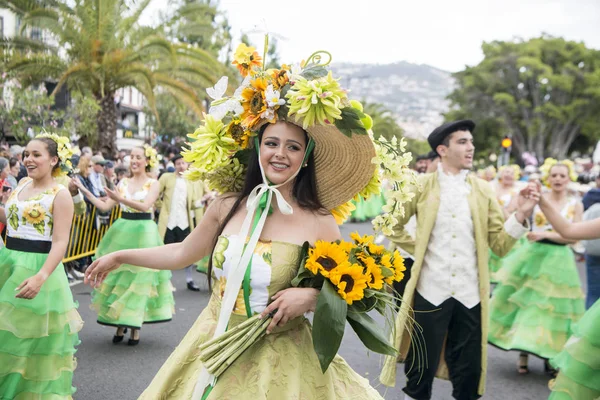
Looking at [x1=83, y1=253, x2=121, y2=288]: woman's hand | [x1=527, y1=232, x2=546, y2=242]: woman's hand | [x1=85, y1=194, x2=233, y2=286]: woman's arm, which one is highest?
[x1=85, y1=194, x2=233, y2=286]: woman's arm

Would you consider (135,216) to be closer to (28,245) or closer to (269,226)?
(28,245)

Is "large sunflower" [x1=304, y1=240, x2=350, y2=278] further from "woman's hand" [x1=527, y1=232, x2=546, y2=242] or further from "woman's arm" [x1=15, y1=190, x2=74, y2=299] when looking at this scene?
"woman's hand" [x1=527, y1=232, x2=546, y2=242]

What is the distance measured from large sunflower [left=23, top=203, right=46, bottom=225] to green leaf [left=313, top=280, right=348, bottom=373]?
2882 mm

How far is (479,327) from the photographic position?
4816 mm

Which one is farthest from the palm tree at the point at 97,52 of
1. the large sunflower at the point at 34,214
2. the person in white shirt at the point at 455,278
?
the person in white shirt at the point at 455,278

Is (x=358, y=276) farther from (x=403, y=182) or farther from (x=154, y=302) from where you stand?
(x=154, y=302)

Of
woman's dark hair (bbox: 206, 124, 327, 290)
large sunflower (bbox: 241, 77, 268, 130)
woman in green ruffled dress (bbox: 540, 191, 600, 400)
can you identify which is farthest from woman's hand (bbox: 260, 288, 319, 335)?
woman in green ruffled dress (bbox: 540, 191, 600, 400)

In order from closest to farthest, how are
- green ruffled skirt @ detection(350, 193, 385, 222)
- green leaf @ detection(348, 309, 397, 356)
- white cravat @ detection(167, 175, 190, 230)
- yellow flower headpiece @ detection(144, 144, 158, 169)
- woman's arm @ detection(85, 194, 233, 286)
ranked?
1. green leaf @ detection(348, 309, 397, 356)
2. woman's arm @ detection(85, 194, 233, 286)
3. yellow flower headpiece @ detection(144, 144, 158, 169)
4. white cravat @ detection(167, 175, 190, 230)
5. green ruffled skirt @ detection(350, 193, 385, 222)

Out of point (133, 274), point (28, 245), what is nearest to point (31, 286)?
point (28, 245)

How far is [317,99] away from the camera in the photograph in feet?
9.18

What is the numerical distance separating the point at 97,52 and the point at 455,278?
12.8 meters

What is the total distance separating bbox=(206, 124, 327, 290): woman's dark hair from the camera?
10.5 ft

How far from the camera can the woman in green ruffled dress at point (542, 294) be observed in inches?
256

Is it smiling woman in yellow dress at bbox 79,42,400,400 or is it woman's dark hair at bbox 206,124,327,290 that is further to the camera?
woman's dark hair at bbox 206,124,327,290
